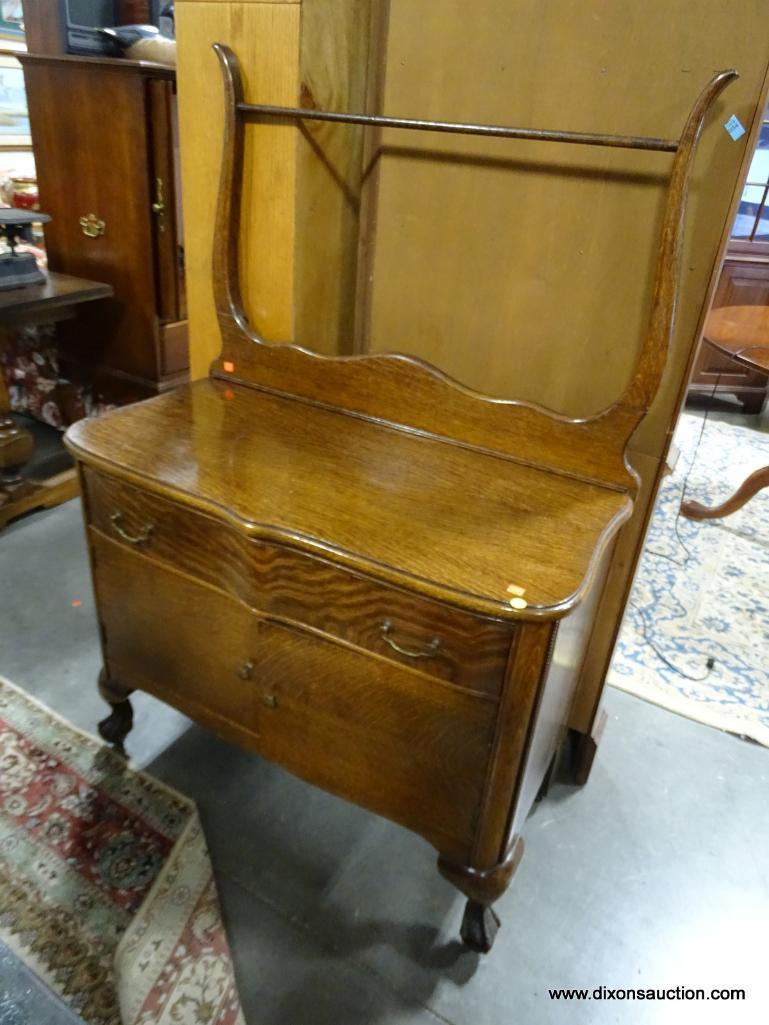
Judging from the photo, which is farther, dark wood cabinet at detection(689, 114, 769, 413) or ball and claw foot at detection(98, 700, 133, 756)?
dark wood cabinet at detection(689, 114, 769, 413)

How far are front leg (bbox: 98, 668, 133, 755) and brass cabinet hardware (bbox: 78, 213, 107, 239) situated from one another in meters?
1.59

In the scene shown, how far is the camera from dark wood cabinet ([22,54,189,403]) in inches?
87.3

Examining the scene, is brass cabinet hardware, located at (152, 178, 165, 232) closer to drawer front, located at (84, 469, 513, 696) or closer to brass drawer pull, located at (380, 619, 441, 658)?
drawer front, located at (84, 469, 513, 696)

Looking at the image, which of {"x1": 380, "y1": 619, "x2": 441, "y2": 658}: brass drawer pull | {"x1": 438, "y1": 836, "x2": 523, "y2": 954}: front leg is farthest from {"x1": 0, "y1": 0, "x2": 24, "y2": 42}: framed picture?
{"x1": 438, "y1": 836, "x2": 523, "y2": 954}: front leg

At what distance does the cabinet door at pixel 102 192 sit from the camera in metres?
2.23

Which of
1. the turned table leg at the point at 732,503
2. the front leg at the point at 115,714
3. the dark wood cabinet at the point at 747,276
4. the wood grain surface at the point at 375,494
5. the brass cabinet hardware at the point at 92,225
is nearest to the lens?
the wood grain surface at the point at 375,494

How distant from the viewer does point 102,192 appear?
238 cm

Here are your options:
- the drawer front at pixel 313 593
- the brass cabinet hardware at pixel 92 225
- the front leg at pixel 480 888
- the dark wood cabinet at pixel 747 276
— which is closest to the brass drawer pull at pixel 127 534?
the drawer front at pixel 313 593

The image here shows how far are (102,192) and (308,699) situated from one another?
1961mm

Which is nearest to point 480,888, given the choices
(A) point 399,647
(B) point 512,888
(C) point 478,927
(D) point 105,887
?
(C) point 478,927

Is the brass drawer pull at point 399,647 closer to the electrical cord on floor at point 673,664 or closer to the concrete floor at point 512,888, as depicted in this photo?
the concrete floor at point 512,888

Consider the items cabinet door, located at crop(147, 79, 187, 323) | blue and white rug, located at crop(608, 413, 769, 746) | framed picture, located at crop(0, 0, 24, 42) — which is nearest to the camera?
blue and white rug, located at crop(608, 413, 769, 746)

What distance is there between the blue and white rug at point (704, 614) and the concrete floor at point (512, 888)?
114mm

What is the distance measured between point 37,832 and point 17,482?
1.34 metres
